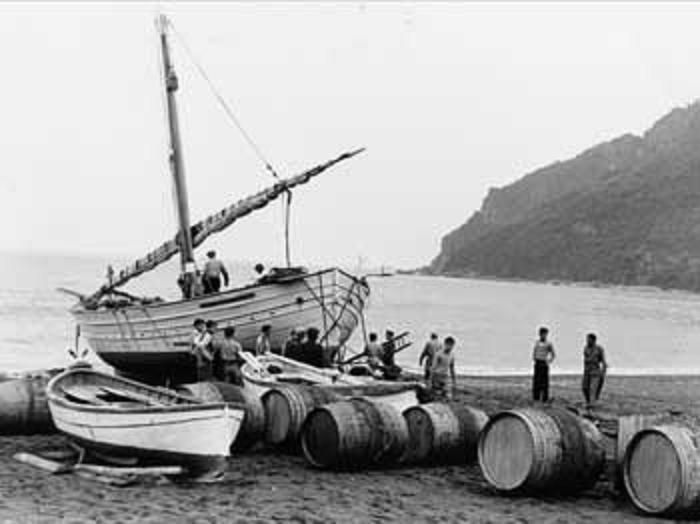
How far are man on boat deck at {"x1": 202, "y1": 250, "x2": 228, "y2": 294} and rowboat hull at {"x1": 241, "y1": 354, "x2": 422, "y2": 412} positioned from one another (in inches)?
345

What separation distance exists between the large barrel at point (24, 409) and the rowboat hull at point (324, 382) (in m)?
3.09

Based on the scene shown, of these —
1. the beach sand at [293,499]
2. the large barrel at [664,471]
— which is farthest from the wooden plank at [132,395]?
the large barrel at [664,471]

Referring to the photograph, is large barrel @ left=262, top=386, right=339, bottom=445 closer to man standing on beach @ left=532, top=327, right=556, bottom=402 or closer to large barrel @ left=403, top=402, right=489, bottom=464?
large barrel @ left=403, top=402, right=489, bottom=464

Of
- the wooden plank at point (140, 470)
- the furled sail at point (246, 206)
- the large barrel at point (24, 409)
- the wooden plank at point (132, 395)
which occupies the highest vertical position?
the furled sail at point (246, 206)

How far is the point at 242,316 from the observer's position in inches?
1117

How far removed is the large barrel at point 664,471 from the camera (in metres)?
10.9

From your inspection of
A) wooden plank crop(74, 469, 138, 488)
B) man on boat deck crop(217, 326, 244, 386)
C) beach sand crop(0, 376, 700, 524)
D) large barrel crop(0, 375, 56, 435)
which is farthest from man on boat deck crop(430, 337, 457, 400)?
wooden plank crop(74, 469, 138, 488)

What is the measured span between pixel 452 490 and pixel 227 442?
8.78 ft

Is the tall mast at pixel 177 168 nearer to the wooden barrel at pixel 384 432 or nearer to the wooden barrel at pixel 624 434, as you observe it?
the wooden barrel at pixel 384 432

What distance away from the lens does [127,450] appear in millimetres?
12695

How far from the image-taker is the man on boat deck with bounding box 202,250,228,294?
1069 inches

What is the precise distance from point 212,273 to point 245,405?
540 inches

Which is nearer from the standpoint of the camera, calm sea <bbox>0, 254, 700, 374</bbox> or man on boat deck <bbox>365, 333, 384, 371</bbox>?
man on boat deck <bbox>365, 333, 384, 371</bbox>

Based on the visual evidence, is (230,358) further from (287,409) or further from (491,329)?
(491,329)
